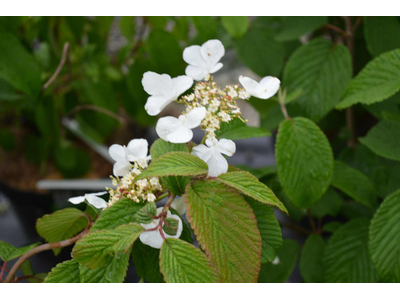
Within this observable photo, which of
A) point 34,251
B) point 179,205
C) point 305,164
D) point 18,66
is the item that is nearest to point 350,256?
point 305,164

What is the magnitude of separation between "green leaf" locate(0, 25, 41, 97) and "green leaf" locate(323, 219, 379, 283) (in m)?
0.48

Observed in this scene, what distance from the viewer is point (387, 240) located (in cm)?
41

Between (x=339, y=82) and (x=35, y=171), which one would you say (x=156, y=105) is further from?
(x=35, y=171)

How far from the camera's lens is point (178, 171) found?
0.85 ft

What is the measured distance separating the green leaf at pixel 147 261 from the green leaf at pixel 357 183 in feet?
0.91

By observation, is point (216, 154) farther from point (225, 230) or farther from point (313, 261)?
point (313, 261)

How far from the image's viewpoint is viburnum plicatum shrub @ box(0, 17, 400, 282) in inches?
10.7

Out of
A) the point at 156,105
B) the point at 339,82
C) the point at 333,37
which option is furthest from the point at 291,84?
the point at 156,105

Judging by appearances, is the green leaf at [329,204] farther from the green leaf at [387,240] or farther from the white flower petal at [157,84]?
the white flower petal at [157,84]

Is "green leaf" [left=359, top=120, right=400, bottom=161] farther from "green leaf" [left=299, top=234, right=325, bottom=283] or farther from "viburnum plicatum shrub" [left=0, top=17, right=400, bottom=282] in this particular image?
"green leaf" [left=299, top=234, right=325, bottom=283]

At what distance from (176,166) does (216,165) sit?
0.04m

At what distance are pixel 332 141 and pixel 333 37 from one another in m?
0.22

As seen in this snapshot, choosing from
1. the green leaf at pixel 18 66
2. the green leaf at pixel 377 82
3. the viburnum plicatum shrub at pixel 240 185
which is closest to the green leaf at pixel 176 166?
the viburnum plicatum shrub at pixel 240 185

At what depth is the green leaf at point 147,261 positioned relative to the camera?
1.10 ft
